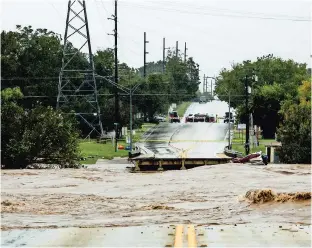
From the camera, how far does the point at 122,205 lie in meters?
23.7

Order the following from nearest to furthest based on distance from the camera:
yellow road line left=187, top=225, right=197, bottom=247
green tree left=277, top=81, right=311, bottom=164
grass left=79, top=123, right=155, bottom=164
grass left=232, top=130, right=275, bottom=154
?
yellow road line left=187, top=225, right=197, bottom=247 → green tree left=277, top=81, right=311, bottom=164 → grass left=79, top=123, right=155, bottom=164 → grass left=232, top=130, right=275, bottom=154

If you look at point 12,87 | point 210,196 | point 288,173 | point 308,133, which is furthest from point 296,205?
point 12,87

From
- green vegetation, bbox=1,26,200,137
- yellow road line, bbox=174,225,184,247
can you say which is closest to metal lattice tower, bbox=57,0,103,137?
green vegetation, bbox=1,26,200,137

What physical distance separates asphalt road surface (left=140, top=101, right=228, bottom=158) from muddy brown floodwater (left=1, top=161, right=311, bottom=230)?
19695mm

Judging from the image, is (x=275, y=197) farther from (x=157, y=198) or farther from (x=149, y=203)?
(x=157, y=198)

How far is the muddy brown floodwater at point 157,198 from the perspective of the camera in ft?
59.5

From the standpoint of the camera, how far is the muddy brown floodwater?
18125mm

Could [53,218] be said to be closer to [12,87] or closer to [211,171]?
[211,171]

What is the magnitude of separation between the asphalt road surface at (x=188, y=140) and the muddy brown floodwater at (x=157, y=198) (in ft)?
64.6

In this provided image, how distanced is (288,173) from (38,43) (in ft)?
222

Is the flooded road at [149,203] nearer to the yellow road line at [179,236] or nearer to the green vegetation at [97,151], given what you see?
the yellow road line at [179,236]

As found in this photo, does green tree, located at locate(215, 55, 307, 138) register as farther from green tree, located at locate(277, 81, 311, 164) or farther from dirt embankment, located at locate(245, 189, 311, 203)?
dirt embankment, located at locate(245, 189, 311, 203)

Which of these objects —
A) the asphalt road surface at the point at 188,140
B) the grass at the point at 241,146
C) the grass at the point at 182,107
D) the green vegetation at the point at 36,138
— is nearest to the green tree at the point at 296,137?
the asphalt road surface at the point at 188,140

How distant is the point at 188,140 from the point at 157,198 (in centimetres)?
5520
